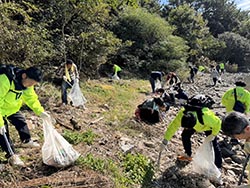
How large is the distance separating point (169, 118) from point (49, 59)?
5.25 m

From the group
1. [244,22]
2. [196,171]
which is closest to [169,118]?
[196,171]

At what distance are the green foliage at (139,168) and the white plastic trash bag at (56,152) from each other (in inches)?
34.2

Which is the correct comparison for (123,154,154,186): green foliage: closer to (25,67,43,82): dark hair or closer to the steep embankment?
the steep embankment

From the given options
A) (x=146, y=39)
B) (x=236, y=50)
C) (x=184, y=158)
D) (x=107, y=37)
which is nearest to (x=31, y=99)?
(x=184, y=158)

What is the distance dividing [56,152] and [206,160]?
2.11 metres

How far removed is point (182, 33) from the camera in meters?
30.1

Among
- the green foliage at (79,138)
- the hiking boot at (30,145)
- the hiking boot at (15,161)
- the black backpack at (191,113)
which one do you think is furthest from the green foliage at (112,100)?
the hiking boot at (15,161)

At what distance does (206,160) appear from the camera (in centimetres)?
454

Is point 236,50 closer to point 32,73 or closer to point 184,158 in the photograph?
point 184,158

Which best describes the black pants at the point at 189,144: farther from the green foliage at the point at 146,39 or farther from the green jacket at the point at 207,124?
the green foliage at the point at 146,39

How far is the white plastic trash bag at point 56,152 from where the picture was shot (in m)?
3.98

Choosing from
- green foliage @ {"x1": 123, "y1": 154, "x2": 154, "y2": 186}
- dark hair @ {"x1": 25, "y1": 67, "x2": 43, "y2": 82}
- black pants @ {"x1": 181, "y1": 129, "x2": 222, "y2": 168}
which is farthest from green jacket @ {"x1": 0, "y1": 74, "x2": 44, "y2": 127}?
black pants @ {"x1": 181, "y1": 129, "x2": 222, "y2": 168}

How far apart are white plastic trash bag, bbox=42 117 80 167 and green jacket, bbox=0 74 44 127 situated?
1.62 ft

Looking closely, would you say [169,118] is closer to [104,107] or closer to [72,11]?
[104,107]
